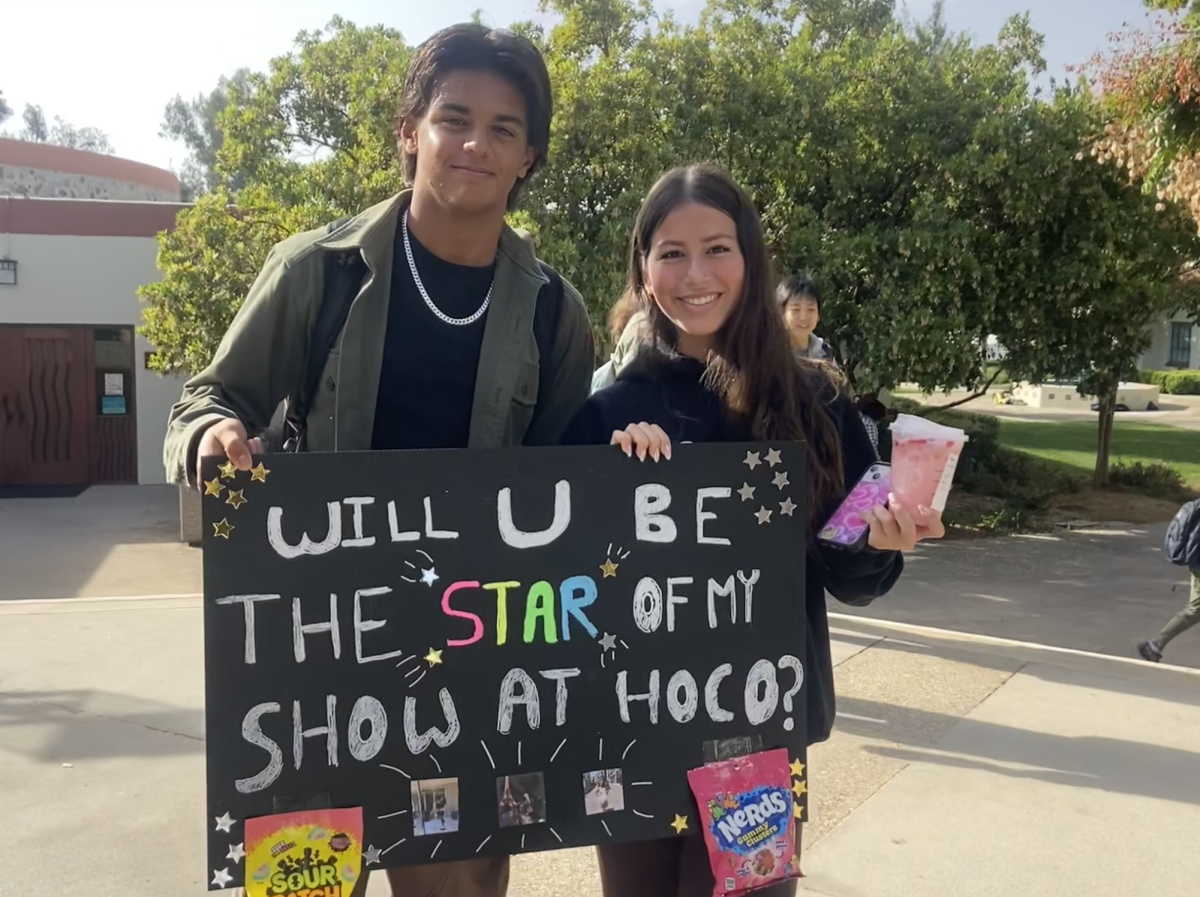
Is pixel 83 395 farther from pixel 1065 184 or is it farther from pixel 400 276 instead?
pixel 400 276

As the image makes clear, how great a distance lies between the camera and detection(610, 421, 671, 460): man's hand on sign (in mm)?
1856

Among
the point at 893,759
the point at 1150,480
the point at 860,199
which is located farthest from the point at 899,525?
the point at 1150,480

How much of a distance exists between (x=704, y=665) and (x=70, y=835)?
2480mm

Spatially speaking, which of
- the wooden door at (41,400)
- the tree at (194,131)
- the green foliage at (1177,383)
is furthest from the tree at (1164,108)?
the tree at (194,131)

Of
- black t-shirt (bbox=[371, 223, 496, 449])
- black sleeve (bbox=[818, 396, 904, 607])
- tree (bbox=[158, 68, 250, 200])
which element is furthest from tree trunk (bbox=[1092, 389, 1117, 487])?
tree (bbox=[158, 68, 250, 200])

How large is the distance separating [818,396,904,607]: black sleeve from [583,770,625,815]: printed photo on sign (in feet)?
1.81

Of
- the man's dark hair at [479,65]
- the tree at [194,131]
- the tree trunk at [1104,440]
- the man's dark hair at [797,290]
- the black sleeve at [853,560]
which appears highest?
the tree at [194,131]

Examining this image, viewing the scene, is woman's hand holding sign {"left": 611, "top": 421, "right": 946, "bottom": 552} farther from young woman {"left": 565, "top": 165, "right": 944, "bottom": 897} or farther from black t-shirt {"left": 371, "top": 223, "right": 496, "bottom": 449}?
black t-shirt {"left": 371, "top": 223, "right": 496, "bottom": 449}

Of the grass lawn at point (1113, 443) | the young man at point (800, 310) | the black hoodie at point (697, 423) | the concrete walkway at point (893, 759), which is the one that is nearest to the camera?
the black hoodie at point (697, 423)

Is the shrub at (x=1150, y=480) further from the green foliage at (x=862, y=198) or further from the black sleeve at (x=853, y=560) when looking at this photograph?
the black sleeve at (x=853, y=560)

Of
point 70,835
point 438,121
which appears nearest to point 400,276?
point 438,121

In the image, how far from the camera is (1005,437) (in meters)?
21.1

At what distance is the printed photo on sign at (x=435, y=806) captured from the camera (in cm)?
180

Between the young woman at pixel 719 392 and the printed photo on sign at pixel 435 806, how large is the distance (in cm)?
41
